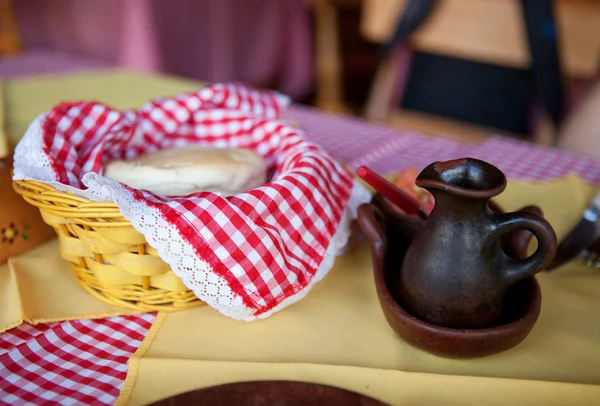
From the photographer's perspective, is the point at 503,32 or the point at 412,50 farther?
the point at 412,50

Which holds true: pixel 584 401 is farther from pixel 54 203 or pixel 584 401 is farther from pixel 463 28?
pixel 463 28

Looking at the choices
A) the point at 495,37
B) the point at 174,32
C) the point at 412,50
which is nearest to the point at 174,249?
the point at 495,37

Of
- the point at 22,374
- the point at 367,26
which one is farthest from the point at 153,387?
the point at 367,26

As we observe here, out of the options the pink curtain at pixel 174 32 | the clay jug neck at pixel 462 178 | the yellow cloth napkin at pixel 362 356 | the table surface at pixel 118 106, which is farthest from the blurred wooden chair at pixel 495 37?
the clay jug neck at pixel 462 178

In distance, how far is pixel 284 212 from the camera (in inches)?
22.0

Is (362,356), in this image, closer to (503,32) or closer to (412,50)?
(503,32)

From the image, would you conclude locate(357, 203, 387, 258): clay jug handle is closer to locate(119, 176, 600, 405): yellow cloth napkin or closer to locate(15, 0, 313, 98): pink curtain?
locate(119, 176, 600, 405): yellow cloth napkin

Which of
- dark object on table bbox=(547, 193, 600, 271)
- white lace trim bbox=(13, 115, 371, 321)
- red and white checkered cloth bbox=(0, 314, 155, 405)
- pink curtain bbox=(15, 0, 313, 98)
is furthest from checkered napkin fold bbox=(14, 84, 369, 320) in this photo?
pink curtain bbox=(15, 0, 313, 98)

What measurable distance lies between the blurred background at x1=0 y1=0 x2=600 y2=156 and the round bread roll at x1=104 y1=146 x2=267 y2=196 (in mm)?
842

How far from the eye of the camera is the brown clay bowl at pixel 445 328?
49 cm

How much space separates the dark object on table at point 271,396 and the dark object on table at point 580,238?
348 millimetres

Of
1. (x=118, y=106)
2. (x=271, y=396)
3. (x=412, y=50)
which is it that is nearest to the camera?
(x=271, y=396)

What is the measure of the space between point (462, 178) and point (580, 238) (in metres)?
0.30

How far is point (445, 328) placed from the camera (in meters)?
0.49
